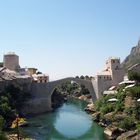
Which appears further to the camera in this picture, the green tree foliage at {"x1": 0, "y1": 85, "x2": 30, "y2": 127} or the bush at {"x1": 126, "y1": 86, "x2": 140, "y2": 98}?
the bush at {"x1": 126, "y1": 86, "x2": 140, "y2": 98}

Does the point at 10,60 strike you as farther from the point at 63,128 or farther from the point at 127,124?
the point at 127,124

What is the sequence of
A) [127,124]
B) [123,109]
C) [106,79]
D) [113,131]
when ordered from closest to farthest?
[127,124], [113,131], [123,109], [106,79]

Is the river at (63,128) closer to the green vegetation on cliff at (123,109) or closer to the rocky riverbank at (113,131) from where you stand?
the rocky riverbank at (113,131)

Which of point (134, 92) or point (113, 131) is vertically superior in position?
point (134, 92)

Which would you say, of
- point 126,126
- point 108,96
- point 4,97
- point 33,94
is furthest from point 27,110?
point 126,126

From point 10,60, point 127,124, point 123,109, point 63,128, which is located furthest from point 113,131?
point 10,60

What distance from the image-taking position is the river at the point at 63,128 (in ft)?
130

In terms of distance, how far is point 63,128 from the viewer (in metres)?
45.5

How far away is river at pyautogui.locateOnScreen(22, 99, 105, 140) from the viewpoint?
3975 centimetres

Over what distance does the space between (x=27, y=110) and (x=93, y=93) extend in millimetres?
10474

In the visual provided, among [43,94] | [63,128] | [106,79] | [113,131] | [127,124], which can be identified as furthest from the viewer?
[43,94]

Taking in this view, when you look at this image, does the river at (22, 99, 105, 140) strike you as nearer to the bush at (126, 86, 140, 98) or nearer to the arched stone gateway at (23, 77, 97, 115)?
the arched stone gateway at (23, 77, 97, 115)

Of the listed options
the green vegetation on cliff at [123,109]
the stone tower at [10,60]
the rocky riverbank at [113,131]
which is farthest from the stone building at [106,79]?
the stone tower at [10,60]

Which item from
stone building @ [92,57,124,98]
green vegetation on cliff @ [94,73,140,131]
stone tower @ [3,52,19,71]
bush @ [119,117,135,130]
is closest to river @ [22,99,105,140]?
green vegetation on cliff @ [94,73,140,131]
